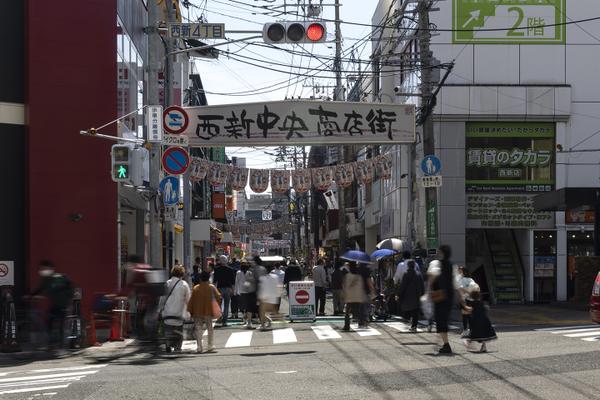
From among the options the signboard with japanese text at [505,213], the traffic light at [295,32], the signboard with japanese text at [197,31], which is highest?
the signboard with japanese text at [197,31]

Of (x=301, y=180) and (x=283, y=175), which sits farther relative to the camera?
(x=301, y=180)

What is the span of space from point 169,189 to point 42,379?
353 inches

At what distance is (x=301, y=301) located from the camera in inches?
909

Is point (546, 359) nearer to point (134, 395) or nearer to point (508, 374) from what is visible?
point (508, 374)

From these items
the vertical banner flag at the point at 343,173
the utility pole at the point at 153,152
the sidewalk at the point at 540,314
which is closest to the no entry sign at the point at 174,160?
the utility pole at the point at 153,152

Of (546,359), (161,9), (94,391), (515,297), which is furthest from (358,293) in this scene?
(161,9)

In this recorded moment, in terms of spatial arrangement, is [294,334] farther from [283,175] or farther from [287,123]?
[283,175]

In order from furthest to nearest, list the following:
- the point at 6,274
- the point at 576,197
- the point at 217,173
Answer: the point at 217,173 → the point at 576,197 → the point at 6,274

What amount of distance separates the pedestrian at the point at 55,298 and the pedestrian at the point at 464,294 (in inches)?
301

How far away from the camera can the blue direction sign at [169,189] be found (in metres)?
20.4

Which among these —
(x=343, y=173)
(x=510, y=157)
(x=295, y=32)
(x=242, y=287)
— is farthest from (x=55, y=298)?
(x=510, y=157)

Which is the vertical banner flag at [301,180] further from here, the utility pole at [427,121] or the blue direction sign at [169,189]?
the blue direction sign at [169,189]

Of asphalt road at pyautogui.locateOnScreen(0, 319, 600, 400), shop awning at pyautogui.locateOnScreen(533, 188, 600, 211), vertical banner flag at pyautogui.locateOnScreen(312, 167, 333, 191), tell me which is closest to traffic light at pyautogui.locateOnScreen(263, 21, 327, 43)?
asphalt road at pyautogui.locateOnScreen(0, 319, 600, 400)

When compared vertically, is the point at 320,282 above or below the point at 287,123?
below
